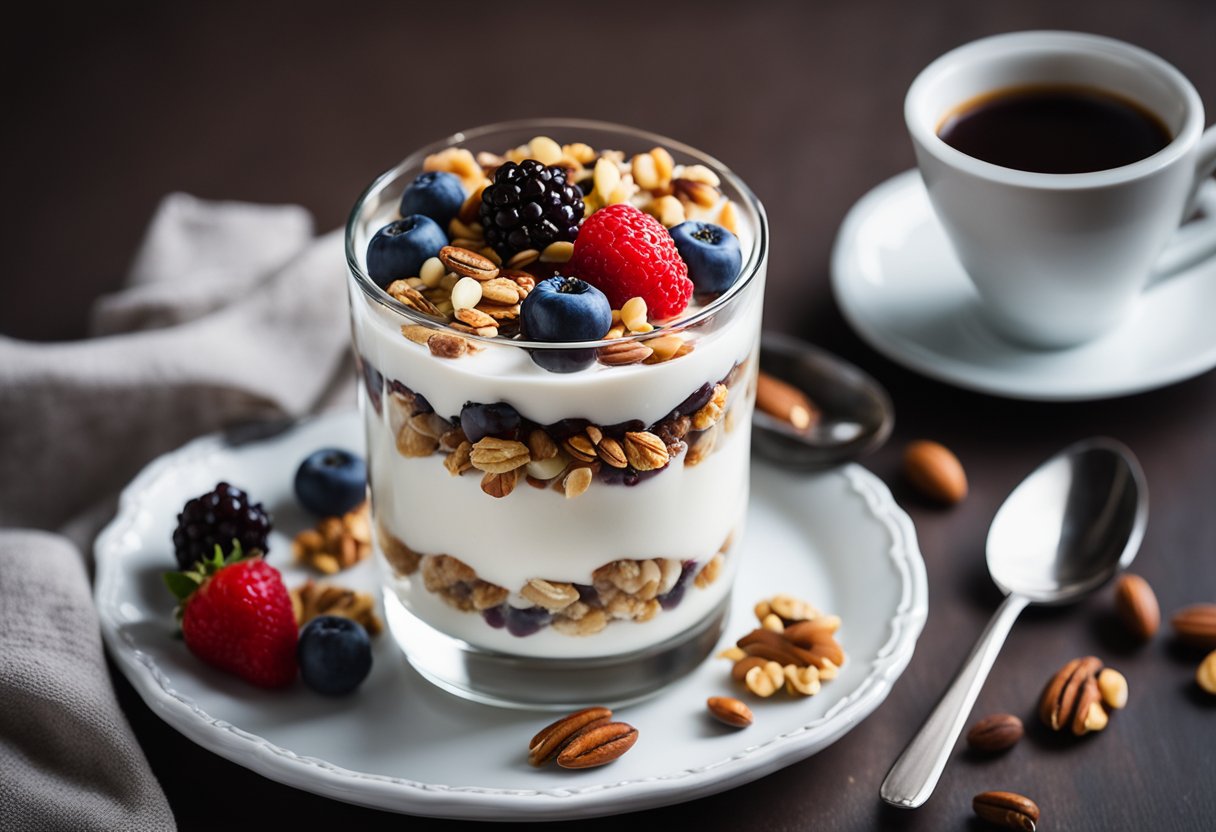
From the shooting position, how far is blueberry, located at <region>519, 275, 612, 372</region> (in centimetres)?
89

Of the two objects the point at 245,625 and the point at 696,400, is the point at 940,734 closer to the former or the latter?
the point at 696,400

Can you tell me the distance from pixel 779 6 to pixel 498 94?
505 mm

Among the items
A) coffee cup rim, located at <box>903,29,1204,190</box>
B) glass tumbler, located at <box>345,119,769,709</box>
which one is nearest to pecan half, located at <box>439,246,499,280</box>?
glass tumbler, located at <box>345,119,769,709</box>

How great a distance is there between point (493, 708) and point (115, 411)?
588 millimetres

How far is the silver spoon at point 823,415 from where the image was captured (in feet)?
4.32

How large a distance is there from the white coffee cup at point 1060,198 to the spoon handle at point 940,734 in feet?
1.35

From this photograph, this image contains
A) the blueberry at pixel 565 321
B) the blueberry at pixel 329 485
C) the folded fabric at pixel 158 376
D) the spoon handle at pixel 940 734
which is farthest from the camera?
the folded fabric at pixel 158 376

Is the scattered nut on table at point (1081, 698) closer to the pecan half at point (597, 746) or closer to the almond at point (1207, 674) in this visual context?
the almond at point (1207, 674)

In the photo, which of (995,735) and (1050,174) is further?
(1050,174)

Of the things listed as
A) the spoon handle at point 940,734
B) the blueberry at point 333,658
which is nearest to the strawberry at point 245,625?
the blueberry at point 333,658

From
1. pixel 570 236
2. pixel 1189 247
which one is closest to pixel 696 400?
pixel 570 236

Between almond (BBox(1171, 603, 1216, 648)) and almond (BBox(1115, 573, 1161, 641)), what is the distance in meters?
0.02

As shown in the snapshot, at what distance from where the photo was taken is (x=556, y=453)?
3.04 ft

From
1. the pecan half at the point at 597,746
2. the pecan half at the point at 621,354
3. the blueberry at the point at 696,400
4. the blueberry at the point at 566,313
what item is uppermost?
the blueberry at the point at 566,313
